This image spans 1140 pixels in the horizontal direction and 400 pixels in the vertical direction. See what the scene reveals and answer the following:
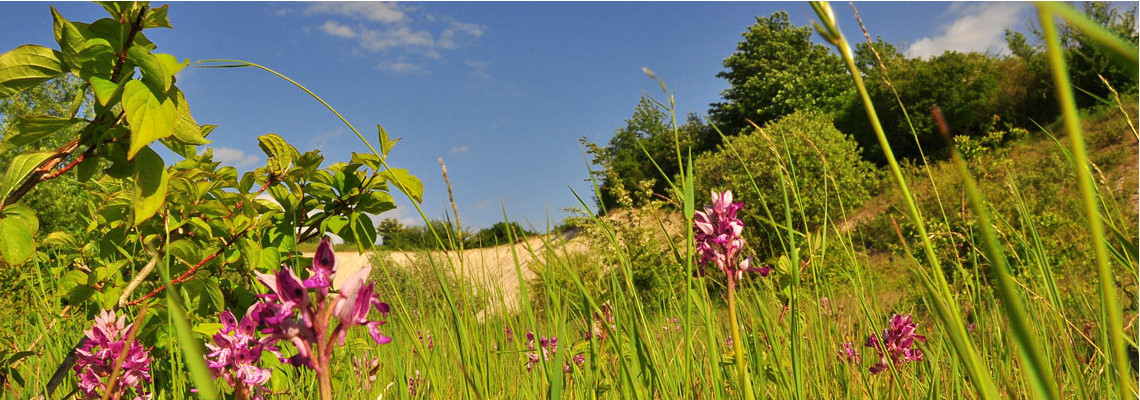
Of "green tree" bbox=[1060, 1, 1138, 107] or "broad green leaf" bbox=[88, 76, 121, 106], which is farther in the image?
"green tree" bbox=[1060, 1, 1138, 107]

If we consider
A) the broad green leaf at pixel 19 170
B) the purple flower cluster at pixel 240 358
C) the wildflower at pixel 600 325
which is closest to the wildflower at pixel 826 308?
the wildflower at pixel 600 325

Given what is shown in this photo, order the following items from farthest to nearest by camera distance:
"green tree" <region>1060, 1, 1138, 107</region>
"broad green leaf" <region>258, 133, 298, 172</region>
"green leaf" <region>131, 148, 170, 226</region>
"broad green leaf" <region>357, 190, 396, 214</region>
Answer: "green tree" <region>1060, 1, 1138, 107</region>
"broad green leaf" <region>357, 190, 396, 214</region>
"broad green leaf" <region>258, 133, 298, 172</region>
"green leaf" <region>131, 148, 170, 226</region>

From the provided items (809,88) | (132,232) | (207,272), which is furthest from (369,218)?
(809,88)

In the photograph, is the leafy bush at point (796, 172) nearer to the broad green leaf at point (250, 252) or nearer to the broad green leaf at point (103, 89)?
the broad green leaf at point (250, 252)

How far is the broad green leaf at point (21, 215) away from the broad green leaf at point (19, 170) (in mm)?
48

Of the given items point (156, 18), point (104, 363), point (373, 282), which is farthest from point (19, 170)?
point (373, 282)

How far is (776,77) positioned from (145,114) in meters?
26.9

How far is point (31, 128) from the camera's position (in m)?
1.20

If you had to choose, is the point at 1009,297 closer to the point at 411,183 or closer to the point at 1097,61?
the point at 411,183

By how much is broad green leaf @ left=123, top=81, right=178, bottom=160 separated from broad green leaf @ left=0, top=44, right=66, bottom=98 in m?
0.21

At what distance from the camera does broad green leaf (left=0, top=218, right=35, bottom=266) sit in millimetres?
1135

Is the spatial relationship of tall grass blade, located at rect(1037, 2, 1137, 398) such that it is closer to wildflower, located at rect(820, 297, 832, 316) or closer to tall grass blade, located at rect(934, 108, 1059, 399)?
tall grass blade, located at rect(934, 108, 1059, 399)

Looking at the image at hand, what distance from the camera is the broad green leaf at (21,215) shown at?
1.16 metres

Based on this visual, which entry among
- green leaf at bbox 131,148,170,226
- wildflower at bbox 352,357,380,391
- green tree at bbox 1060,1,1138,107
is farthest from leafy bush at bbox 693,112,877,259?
green leaf at bbox 131,148,170,226
